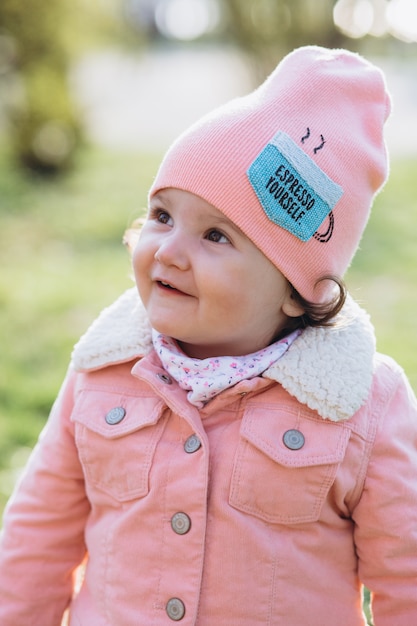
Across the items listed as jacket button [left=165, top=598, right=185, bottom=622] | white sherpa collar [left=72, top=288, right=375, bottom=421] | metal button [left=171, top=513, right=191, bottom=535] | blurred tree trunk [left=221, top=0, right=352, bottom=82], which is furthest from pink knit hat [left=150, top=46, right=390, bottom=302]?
blurred tree trunk [left=221, top=0, right=352, bottom=82]

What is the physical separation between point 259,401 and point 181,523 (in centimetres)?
32

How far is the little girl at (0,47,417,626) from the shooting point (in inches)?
71.4

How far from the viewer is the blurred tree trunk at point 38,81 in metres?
8.17

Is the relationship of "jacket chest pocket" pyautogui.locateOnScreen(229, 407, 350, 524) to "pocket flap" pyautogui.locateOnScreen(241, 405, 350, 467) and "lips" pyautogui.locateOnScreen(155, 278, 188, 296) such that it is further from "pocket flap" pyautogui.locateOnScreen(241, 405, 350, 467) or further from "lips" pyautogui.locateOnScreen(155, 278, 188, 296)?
"lips" pyautogui.locateOnScreen(155, 278, 188, 296)

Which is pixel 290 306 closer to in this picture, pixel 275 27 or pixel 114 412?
pixel 114 412

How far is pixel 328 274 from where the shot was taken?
195 cm

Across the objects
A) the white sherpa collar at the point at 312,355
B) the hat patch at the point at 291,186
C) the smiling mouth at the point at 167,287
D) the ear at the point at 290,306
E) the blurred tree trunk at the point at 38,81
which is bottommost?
the blurred tree trunk at the point at 38,81

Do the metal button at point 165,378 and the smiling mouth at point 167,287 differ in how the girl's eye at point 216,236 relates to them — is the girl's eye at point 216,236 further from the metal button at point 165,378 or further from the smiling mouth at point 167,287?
the metal button at point 165,378

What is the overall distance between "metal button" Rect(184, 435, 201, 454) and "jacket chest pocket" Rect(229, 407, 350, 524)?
93mm

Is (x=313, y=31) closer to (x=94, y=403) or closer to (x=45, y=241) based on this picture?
(x=45, y=241)

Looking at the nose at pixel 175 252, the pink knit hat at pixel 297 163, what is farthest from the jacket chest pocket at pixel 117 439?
the pink knit hat at pixel 297 163

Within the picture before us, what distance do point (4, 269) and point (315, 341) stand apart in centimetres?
400

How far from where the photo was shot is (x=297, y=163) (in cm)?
183

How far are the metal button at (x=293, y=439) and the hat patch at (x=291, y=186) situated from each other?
17.3 inches
